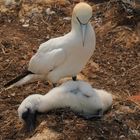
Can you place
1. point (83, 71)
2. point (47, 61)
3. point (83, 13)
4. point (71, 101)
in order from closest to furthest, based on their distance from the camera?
point (71, 101), point (83, 13), point (47, 61), point (83, 71)

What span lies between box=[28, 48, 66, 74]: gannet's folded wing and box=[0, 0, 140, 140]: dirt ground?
372 mm

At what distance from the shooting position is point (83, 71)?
342 inches

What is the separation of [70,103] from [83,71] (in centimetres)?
177

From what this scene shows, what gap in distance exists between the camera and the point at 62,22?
10.2 meters

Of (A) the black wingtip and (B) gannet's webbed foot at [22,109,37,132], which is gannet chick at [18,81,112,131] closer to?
(B) gannet's webbed foot at [22,109,37,132]

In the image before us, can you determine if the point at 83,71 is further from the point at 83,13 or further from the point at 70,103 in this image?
the point at 70,103

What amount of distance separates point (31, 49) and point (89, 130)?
289 cm

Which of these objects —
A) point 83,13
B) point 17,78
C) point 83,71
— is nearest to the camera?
point 83,13

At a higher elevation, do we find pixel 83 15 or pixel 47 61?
pixel 83 15

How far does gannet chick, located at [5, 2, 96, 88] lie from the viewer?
735 cm

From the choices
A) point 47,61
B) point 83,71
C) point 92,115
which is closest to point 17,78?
point 47,61

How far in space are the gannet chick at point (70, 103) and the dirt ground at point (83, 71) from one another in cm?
9

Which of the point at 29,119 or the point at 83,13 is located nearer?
the point at 29,119

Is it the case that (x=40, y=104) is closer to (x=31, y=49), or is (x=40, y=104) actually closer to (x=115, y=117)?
(x=115, y=117)
